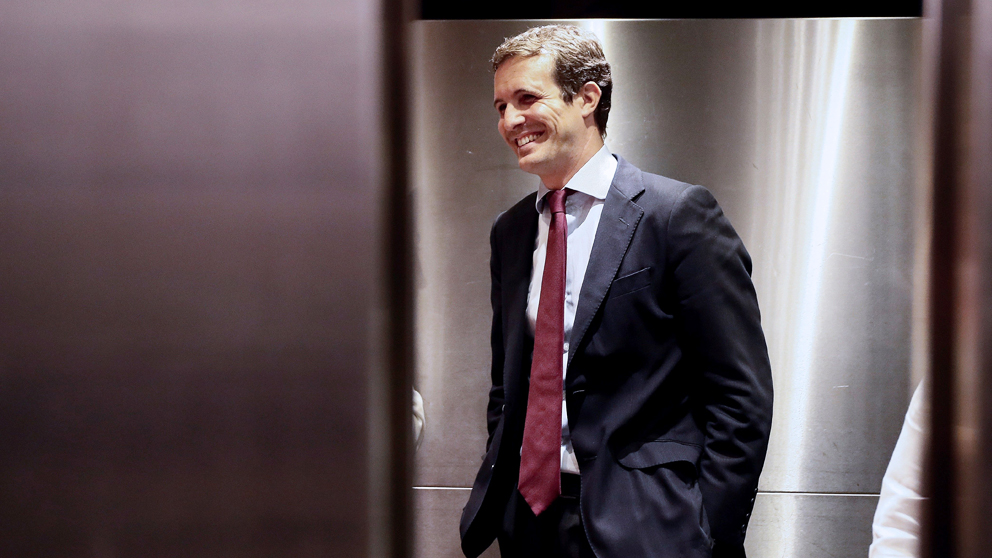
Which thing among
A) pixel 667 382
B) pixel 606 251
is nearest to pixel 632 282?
pixel 606 251

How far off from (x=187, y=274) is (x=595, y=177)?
1011 millimetres

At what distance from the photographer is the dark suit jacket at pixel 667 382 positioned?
117 cm

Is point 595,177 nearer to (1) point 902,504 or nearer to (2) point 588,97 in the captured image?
(2) point 588,97

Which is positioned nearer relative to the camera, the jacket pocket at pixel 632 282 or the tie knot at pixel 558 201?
the jacket pocket at pixel 632 282

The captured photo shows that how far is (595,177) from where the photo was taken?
134 cm

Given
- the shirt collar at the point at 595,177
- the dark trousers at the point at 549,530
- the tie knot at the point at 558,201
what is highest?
the shirt collar at the point at 595,177

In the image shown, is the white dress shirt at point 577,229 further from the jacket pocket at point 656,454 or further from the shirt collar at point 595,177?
the jacket pocket at point 656,454

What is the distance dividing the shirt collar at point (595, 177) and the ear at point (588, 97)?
0.08 m

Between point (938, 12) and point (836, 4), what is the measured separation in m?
1.88

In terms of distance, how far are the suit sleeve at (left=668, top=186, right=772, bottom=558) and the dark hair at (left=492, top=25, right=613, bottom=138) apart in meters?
0.31

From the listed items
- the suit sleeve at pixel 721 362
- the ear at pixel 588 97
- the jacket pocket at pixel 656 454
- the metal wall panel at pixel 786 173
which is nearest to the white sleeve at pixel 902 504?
the suit sleeve at pixel 721 362

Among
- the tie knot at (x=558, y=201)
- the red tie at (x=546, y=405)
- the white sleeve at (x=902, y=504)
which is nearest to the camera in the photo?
the white sleeve at (x=902, y=504)

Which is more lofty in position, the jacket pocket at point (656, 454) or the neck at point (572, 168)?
the neck at point (572, 168)

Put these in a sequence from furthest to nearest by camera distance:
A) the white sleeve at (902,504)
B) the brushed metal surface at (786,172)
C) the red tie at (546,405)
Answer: the brushed metal surface at (786,172) → the red tie at (546,405) → the white sleeve at (902,504)
